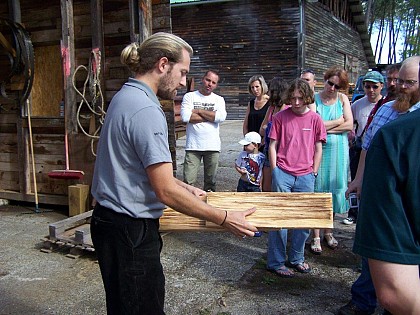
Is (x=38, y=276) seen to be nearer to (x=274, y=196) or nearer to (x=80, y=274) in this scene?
(x=80, y=274)

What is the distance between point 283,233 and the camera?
3.99 meters

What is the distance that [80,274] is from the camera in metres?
4.07

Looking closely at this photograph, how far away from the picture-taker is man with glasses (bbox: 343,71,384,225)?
4.86 m

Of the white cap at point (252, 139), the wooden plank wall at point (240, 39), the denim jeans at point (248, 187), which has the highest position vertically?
the wooden plank wall at point (240, 39)

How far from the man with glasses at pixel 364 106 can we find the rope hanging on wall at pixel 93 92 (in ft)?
10.1

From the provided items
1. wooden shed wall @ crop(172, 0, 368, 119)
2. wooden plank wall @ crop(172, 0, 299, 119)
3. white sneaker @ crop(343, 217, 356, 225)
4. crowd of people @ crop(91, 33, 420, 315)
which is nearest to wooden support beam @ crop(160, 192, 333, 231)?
crowd of people @ crop(91, 33, 420, 315)

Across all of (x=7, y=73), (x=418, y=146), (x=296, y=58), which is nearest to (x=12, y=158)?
(x=7, y=73)

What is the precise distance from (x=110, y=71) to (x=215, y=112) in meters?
1.41

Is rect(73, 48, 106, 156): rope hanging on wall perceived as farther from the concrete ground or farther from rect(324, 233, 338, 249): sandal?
rect(324, 233, 338, 249): sandal

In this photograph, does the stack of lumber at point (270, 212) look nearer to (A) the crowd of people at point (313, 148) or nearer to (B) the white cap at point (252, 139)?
(A) the crowd of people at point (313, 148)

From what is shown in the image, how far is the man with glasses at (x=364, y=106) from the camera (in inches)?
191

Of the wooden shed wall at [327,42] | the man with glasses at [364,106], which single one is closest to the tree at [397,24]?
the wooden shed wall at [327,42]

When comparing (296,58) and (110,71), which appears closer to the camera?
(110,71)

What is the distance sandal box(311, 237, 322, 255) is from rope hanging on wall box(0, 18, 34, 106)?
4.17 metres
